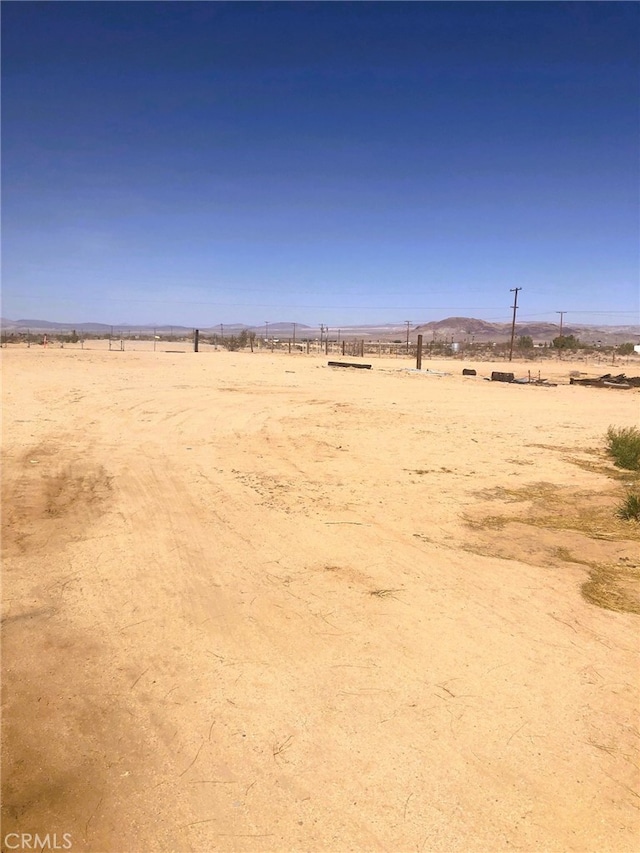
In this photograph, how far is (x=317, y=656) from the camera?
3762 mm

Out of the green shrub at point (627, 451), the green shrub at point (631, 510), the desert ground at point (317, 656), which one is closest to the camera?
the desert ground at point (317, 656)

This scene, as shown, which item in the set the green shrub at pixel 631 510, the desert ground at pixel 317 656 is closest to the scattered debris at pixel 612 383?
the desert ground at pixel 317 656

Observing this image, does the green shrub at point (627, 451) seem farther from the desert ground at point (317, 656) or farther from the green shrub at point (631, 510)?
the green shrub at point (631, 510)

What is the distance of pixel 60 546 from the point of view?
5441 mm

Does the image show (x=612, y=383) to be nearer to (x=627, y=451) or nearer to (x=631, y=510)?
(x=627, y=451)

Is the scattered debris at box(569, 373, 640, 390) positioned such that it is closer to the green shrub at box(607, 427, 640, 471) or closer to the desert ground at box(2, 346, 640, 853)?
the green shrub at box(607, 427, 640, 471)

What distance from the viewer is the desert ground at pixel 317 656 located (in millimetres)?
2619

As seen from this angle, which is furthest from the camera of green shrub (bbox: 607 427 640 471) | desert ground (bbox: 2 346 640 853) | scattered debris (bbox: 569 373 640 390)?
scattered debris (bbox: 569 373 640 390)

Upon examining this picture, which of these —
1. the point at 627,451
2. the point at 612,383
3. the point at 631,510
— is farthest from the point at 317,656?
the point at 612,383

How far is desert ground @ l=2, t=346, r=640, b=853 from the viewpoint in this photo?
262 centimetres

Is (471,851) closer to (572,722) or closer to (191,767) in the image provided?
(572,722)

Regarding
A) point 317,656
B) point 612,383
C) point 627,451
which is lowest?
point 317,656

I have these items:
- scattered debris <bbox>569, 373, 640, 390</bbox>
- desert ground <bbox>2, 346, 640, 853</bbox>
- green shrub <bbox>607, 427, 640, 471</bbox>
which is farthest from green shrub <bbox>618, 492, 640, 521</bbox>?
scattered debris <bbox>569, 373, 640, 390</bbox>

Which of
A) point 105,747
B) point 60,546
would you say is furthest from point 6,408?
point 105,747
